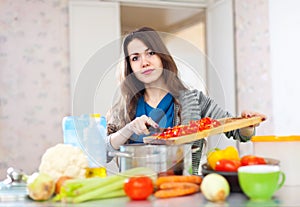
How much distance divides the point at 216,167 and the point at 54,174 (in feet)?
1.44

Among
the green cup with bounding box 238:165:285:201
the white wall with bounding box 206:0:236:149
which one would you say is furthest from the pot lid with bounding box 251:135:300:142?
the white wall with bounding box 206:0:236:149

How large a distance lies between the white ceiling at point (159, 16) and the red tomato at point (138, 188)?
10.7 feet

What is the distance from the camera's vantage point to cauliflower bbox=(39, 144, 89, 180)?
4.18 ft

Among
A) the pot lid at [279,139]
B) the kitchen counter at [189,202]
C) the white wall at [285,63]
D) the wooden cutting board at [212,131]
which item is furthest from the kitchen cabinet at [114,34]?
the kitchen counter at [189,202]

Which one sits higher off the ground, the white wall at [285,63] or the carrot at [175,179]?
the white wall at [285,63]

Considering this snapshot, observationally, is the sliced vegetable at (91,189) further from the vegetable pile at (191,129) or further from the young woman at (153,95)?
the young woman at (153,95)

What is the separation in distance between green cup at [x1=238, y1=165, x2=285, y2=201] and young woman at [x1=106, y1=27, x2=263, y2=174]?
0.51 m

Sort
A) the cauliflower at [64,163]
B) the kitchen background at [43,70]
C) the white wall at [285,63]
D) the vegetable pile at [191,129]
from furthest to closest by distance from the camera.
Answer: the kitchen background at [43,70], the white wall at [285,63], the vegetable pile at [191,129], the cauliflower at [64,163]

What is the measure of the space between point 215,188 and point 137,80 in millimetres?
679

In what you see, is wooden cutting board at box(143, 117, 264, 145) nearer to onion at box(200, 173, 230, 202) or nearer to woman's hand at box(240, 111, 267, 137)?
woman's hand at box(240, 111, 267, 137)

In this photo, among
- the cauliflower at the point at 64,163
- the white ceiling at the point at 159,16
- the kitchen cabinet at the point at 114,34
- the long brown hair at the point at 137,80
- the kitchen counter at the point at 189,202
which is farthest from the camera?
the white ceiling at the point at 159,16

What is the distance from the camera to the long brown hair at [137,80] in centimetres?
167

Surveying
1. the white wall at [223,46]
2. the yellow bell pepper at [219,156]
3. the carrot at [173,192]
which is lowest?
the carrot at [173,192]

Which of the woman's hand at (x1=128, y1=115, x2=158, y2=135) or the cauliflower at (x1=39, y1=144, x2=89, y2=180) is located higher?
the woman's hand at (x1=128, y1=115, x2=158, y2=135)
